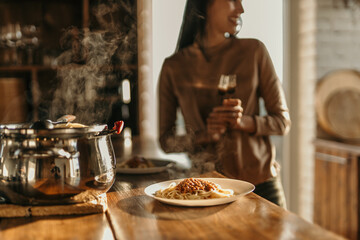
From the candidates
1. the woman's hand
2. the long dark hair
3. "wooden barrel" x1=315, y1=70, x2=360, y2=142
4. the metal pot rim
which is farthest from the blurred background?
the metal pot rim

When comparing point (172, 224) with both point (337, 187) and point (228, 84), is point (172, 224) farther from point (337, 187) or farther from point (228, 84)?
point (337, 187)

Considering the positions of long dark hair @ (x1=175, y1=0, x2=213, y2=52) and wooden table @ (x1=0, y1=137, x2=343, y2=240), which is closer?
wooden table @ (x1=0, y1=137, x2=343, y2=240)

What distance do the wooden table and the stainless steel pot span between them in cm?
7

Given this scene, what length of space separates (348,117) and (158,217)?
9.65 feet

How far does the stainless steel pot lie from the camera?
1176 millimetres

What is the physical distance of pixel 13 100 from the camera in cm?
374

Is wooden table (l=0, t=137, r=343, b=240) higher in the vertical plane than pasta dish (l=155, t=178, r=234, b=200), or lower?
lower

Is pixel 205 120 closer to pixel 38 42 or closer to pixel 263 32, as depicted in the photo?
pixel 263 32

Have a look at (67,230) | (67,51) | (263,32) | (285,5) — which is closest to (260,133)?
(263,32)

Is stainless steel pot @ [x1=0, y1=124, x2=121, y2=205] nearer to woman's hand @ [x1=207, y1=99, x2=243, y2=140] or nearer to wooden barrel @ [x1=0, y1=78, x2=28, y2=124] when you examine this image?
woman's hand @ [x1=207, y1=99, x2=243, y2=140]

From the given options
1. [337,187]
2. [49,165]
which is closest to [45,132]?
[49,165]

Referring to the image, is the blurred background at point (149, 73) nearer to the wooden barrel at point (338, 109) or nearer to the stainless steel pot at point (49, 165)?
the wooden barrel at point (338, 109)

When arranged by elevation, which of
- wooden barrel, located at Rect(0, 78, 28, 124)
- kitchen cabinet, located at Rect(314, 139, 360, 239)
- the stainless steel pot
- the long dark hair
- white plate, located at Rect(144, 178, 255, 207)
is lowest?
kitchen cabinet, located at Rect(314, 139, 360, 239)

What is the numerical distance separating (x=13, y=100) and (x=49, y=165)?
2818mm
